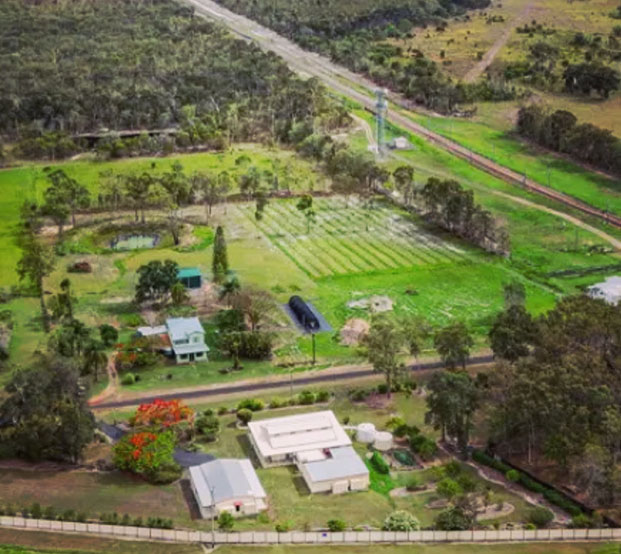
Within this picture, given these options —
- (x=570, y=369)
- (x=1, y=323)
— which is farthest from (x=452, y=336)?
(x=1, y=323)

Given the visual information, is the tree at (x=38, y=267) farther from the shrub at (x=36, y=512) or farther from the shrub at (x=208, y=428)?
the shrub at (x=36, y=512)

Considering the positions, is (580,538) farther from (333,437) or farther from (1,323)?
(1,323)

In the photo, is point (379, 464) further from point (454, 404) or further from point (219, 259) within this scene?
point (219, 259)

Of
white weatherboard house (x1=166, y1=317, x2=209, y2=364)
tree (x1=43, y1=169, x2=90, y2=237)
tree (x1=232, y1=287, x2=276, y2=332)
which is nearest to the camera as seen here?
white weatherboard house (x1=166, y1=317, x2=209, y2=364)

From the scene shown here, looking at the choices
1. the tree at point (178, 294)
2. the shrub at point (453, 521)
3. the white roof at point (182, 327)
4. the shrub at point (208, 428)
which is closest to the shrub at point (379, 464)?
the shrub at point (453, 521)

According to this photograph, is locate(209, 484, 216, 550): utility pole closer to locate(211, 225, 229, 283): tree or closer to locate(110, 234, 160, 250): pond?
locate(211, 225, 229, 283): tree

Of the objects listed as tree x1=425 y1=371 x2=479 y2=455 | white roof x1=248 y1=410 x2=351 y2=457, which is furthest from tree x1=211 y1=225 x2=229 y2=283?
tree x1=425 y1=371 x2=479 y2=455
